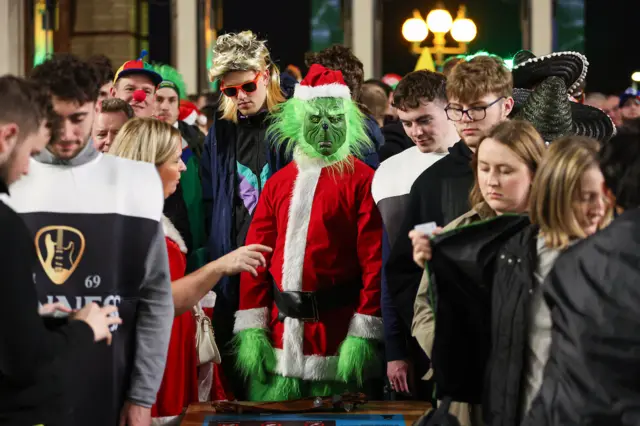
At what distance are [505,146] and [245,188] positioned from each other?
1.72 m

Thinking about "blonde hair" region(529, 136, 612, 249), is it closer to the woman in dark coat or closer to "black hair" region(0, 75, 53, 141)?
the woman in dark coat

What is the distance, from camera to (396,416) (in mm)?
3088

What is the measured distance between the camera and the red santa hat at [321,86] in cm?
384

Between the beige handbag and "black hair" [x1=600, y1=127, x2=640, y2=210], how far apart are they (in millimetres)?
1949

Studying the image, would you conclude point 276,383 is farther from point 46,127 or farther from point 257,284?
point 46,127

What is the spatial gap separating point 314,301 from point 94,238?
127cm

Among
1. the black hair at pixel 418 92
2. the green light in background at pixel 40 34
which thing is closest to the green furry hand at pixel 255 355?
the black hair at pixel 418 92

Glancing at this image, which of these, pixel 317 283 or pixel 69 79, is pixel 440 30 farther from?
pixel 69 79

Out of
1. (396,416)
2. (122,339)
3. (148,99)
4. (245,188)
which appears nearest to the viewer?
(122,339)

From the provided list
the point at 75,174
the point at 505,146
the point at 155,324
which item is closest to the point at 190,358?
the point at 155,324

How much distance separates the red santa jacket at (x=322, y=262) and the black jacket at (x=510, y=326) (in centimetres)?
124

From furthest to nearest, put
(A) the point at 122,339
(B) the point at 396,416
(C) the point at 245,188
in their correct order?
(C) the point at 245,188
(B) the point at 396,416
(A) the point at 122,339

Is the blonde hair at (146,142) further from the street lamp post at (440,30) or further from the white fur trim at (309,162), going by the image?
the street lamp post at (440,30)

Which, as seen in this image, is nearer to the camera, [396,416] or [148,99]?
[396,416]
